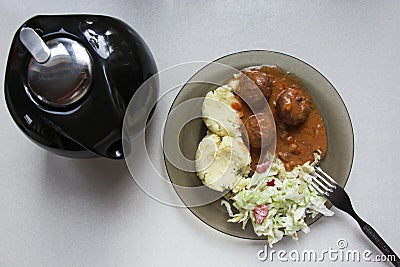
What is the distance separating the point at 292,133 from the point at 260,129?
9cm

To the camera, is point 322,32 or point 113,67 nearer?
point 113,67

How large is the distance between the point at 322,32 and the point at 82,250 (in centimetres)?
76

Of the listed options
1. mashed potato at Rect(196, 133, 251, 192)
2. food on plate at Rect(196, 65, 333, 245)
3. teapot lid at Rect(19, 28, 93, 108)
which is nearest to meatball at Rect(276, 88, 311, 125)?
food on plate at Rect(196, 65, 333, 245)

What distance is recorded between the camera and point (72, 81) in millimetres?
978

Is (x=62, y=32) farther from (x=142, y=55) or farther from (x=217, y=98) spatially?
(x=217, y=98)

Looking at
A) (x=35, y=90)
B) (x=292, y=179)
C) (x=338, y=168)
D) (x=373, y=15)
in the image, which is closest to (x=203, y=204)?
(x=292, y=179)

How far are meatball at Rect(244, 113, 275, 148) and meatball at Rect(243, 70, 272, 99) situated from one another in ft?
0.18

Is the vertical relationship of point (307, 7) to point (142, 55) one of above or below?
above

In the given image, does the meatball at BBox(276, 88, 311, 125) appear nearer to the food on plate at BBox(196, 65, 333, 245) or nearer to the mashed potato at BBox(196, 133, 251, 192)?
the food on plate at BBox(196, 65, 333, 245)

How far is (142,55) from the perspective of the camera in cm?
107

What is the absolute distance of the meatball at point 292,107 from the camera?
1.19 meters

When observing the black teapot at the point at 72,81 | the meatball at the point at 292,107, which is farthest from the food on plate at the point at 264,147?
the black teapot at the point at 72,81

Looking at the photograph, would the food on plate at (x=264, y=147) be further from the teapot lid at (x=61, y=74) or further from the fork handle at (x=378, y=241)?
the teapot lid at (x=61, y=74)

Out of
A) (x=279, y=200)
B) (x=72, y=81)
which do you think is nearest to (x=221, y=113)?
(x=279, y=200)
